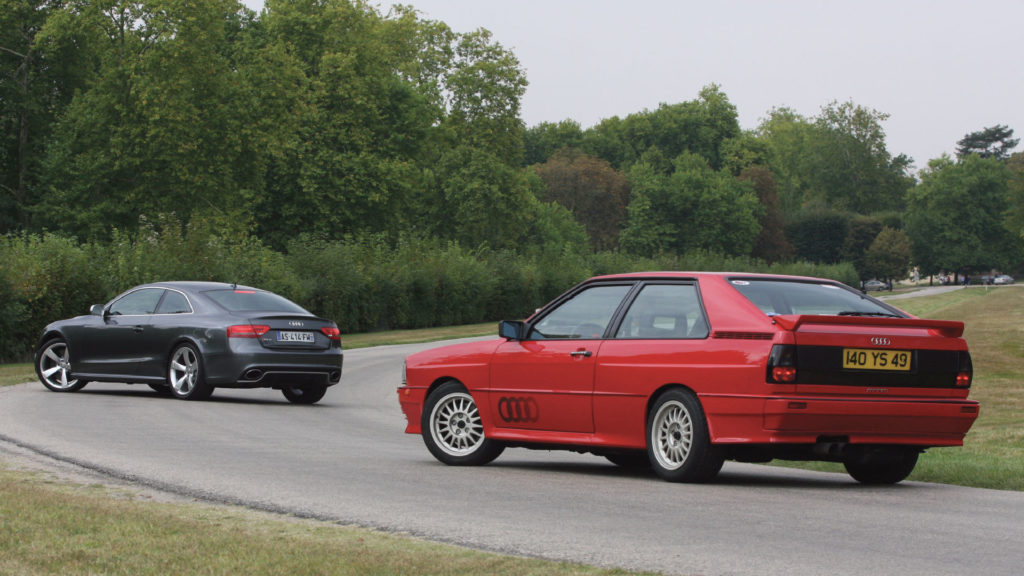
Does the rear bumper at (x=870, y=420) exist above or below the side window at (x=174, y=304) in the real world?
below

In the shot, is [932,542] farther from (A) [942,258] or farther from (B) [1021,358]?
(A) [942,258]

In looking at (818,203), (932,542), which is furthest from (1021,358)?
(818,203)

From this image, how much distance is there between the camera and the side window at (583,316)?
33.5 ft

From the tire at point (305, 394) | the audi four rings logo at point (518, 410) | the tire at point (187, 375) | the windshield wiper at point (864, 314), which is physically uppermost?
the windshield wiper at point (864, 314)

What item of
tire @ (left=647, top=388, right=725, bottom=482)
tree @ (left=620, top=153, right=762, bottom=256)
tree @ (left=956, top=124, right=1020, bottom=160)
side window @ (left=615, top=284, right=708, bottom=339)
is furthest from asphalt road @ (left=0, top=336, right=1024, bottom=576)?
tree @ (left=956, top=124, right=1020, bottom=160)

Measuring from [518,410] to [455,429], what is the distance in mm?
758

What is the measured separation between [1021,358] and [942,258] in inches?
5073

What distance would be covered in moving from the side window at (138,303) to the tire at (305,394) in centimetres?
223

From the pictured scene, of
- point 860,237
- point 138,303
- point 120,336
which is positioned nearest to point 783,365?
point 120,336

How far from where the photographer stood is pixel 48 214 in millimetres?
54438

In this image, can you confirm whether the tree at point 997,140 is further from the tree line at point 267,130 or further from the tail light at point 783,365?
the tail light at point 783,365

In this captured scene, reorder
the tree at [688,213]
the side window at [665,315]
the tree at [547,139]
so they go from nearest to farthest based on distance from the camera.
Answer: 1. the side window at [665,315]
2. the tree at [688,213]
3. the tree at [547,139]

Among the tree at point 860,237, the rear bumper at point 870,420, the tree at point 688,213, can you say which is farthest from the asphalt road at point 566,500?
the tree at point 860,237

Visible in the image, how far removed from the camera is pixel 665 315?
31.9 feet
